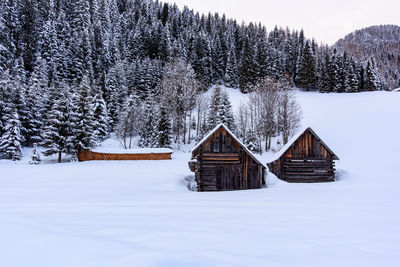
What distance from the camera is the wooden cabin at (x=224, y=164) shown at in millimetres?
18391

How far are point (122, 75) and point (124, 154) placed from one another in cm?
3167

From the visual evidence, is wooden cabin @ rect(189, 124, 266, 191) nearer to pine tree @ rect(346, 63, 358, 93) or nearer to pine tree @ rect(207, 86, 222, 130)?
pine tree @ rect(207, 86, 222, 130)

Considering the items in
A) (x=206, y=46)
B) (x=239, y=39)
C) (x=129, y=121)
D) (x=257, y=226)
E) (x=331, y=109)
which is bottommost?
(x=257, y=226)

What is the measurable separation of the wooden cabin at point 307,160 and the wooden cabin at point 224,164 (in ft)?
13.6

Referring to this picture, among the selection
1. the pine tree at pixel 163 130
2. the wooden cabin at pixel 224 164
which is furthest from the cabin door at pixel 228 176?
the pine tree at pixel 163 130

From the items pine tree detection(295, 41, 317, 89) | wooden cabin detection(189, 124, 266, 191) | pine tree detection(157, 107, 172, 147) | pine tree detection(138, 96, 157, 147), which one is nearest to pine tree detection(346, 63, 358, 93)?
pine tree detection(295, 41, 317, 89)

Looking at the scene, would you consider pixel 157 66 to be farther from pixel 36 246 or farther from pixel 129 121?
pixel 36 246

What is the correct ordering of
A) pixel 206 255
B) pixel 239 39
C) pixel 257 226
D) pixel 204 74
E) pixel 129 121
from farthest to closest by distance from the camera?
pixel 239 39, pixel 204 74, pixel 129 121, pixel 257 226, pixel 206 255

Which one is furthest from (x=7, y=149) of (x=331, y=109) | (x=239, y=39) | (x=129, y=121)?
(x=239, y=39)

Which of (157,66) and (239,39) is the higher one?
(239,39)

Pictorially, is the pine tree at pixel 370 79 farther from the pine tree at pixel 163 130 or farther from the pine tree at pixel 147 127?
the pine tree at pixel 147 127

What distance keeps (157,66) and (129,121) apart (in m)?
28.4

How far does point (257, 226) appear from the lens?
526 cm

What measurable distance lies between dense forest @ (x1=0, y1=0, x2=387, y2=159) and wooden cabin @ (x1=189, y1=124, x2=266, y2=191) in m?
19.3
